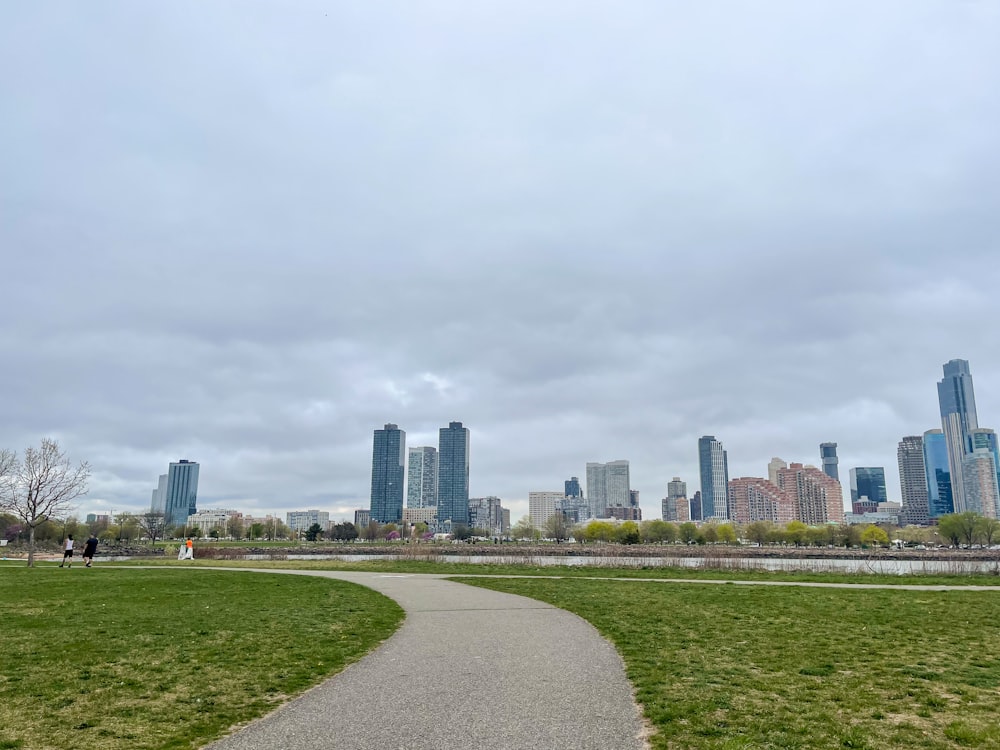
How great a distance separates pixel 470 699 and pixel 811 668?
18.1 ft

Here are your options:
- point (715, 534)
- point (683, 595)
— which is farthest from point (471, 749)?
point (715, 534)

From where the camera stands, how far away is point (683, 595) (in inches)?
826

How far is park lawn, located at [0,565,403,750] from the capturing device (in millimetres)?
7438

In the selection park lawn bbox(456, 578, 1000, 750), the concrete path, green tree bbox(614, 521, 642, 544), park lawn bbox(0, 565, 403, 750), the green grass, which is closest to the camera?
the concrete path

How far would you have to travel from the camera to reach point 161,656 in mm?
11195

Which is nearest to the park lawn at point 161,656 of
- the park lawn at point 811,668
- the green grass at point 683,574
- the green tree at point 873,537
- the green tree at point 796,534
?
the park lawn at point 811,668

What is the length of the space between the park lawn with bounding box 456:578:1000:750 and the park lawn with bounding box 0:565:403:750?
5.05m

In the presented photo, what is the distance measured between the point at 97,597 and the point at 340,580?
9.57 metres

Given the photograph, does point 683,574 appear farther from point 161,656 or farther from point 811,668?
point 161,656

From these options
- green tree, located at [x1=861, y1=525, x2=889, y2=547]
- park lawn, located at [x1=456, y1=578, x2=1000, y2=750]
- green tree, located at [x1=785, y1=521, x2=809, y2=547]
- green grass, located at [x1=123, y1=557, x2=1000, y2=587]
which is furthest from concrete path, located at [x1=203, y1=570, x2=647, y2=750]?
green tree, located at [x1=861, y1=525, x2=889, y2=547]

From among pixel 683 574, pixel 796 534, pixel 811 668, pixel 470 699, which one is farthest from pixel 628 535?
pixel 470 699

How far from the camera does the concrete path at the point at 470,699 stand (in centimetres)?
687

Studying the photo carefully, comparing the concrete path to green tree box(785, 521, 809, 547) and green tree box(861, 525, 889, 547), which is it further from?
green tree box(861, 525, 889, 547)

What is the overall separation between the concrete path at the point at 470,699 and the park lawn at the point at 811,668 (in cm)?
62
